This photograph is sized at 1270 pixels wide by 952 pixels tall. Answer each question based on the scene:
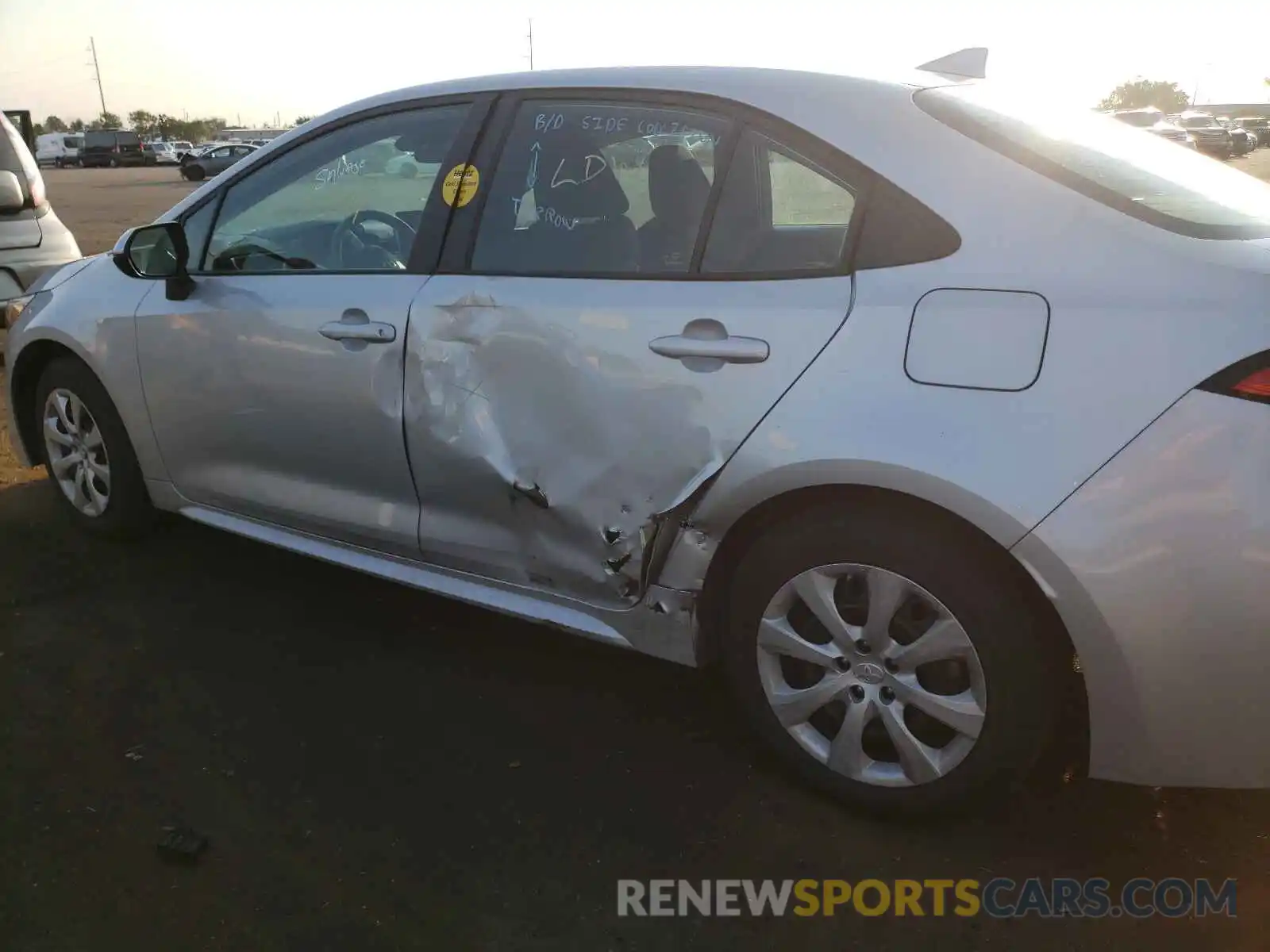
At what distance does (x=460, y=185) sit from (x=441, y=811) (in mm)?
1651

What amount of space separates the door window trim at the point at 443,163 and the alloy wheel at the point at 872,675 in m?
1.37

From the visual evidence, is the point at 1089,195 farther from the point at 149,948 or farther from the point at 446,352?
the point at 149,948

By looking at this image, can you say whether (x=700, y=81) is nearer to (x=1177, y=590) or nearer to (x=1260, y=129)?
(x=1177, y=590)

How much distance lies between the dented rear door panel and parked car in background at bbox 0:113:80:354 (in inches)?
189

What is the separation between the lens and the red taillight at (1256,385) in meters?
1.87

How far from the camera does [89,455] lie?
13.1 ft

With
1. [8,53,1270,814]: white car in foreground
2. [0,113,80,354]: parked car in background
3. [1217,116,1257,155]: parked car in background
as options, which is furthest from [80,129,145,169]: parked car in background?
[8,53,1270,814]: white car in foreground

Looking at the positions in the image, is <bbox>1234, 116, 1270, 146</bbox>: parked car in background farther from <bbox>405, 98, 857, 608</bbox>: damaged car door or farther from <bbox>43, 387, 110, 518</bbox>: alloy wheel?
<bbox>43, 387, 110, 518</bbox>: alloy wheel

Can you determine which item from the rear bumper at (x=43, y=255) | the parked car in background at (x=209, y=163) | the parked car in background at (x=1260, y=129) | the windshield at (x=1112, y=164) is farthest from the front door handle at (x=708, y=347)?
the parked car in background at (x=1260, y=129)

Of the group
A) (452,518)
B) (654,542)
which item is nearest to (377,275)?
(452,518)

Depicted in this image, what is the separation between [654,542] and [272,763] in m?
1.15

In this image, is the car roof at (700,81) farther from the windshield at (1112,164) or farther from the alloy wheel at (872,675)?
the alloy wheel at (872,675)

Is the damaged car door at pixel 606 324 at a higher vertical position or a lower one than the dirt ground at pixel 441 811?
higher

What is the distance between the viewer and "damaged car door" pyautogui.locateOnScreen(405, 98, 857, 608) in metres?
2.38
